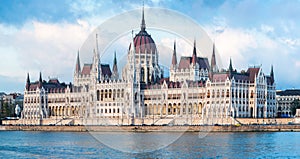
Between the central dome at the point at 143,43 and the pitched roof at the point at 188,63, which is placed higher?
the central dome at the point at 143,43

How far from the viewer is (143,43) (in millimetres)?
150000

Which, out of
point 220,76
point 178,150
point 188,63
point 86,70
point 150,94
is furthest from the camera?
point 86,70

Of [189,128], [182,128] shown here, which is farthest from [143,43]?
[182,128]

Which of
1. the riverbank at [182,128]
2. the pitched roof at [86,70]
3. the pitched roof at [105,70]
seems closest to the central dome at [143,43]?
the pitched roof at [105,70]

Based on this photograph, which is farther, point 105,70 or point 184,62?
point 105,70

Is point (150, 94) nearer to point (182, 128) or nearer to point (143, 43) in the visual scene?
point (143, 43)

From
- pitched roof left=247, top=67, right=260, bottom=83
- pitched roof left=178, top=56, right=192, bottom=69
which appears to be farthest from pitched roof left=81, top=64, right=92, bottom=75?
pitched roof left=247, top=67, right=260, bottom=83

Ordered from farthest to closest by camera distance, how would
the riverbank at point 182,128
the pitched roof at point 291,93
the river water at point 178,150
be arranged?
the pitched roof at point 291,93, the riverbank at point 182,128, the river water at point 178,150

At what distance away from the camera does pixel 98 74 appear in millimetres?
165750

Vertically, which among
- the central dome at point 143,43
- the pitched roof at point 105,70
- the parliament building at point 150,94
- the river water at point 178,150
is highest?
the central dome at point 143,43

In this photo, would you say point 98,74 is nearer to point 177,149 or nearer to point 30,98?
point 30,98

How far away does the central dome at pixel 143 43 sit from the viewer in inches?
5606

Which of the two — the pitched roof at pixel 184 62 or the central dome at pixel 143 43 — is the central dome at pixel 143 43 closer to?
the central dome at pixel 143 43

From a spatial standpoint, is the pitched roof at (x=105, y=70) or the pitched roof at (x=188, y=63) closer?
the pitched roof at (x=188, y=63)
